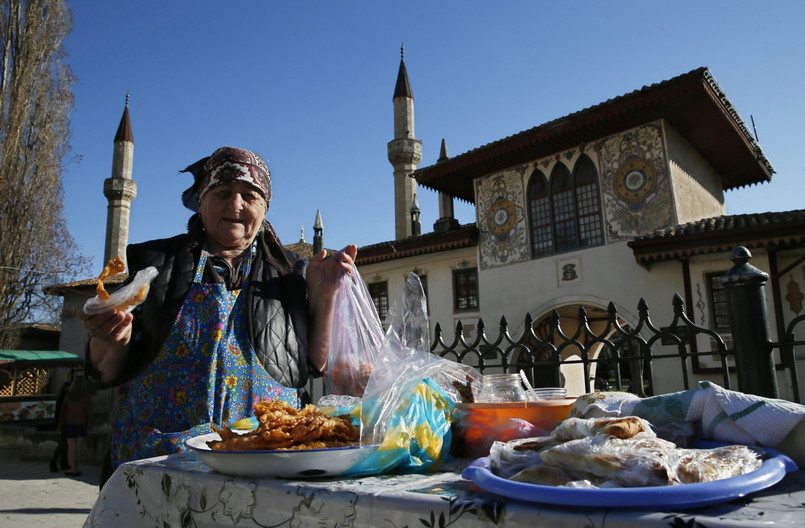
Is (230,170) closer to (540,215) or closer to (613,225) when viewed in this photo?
(613,225)

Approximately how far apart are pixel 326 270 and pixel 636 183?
1156 centimetres

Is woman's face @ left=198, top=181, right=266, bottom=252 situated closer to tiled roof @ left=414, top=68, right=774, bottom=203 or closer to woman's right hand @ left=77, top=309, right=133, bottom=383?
woman's right hand @ left=77, top=309, right=133, bottom=383

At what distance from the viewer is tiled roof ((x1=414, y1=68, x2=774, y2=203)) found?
10.6m

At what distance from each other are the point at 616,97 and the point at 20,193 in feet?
69.5

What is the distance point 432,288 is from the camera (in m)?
15.1

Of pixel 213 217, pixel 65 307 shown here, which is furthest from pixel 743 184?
pixel 65 307

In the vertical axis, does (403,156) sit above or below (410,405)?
above

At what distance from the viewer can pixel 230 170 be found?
5.85 feet

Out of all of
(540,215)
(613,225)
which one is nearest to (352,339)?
(613,225)

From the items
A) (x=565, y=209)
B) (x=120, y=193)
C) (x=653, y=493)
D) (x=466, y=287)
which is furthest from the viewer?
(x=120, y=193)

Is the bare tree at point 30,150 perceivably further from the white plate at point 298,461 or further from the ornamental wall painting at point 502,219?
the white plate at point 298,461

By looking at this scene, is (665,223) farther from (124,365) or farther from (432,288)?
(124,365)

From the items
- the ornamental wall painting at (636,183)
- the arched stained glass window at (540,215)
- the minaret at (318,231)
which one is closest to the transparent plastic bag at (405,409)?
the ornamental wall painting at (636,183)

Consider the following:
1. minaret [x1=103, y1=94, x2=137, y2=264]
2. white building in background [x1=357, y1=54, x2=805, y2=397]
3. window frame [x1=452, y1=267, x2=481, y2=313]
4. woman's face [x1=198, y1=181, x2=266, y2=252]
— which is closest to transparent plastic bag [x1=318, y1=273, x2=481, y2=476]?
woman's face [x1=198, y1=181, x2=266, y2=252]
